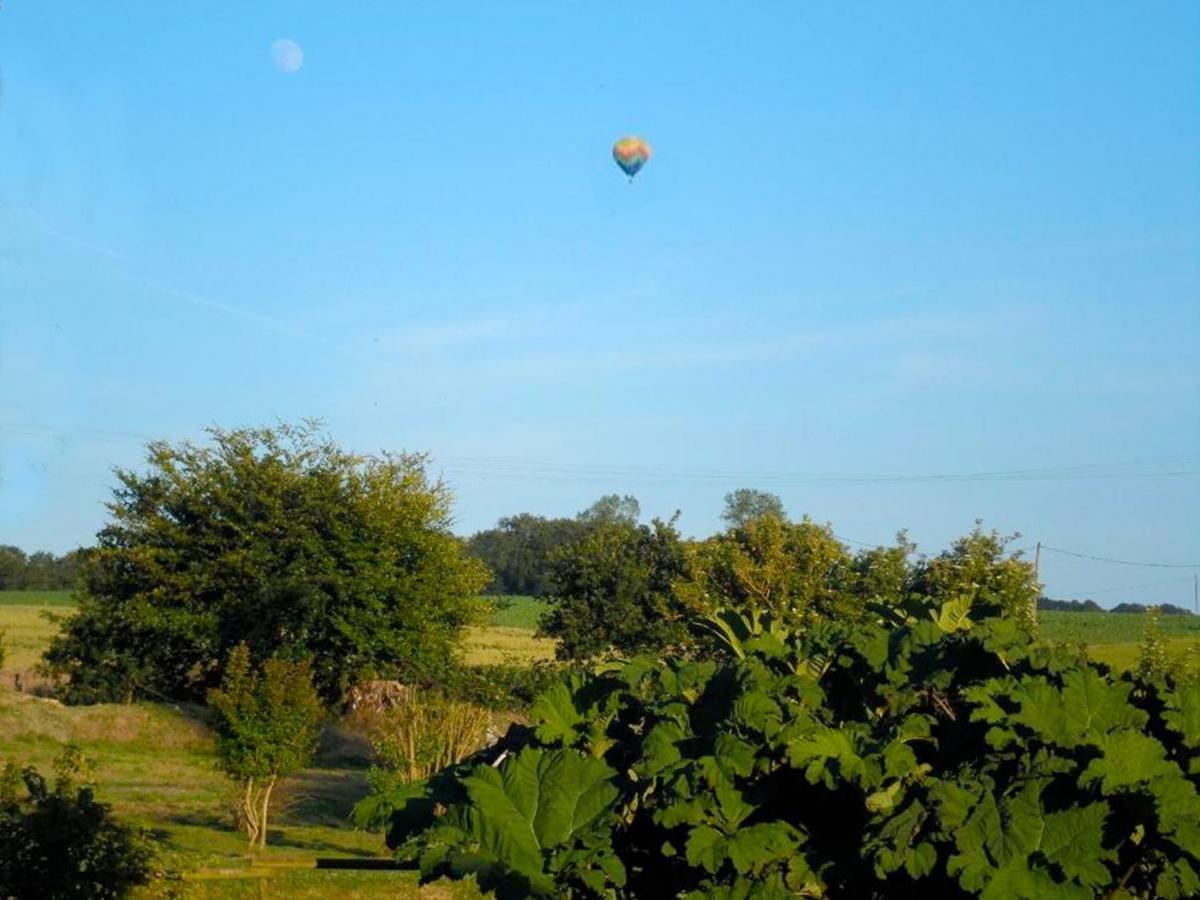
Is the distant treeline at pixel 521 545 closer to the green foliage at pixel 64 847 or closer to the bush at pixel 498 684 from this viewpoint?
the bush at pixel 498 684

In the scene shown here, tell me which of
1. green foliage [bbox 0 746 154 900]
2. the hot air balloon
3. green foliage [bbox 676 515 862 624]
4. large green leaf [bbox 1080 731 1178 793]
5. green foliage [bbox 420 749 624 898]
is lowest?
green foliage [bbox 0 746 154 900]

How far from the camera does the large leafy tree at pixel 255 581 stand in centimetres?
3741

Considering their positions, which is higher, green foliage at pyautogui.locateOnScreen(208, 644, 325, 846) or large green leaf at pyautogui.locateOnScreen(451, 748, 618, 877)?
large green leaf at pyautogui.locateOnScreen(451, 748, 618, 877)

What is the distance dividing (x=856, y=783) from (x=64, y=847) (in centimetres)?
626

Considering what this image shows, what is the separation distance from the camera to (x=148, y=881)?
974cm

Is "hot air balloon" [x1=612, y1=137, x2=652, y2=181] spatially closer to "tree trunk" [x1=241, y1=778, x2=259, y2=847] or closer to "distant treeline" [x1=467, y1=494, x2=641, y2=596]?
"tree trunk" [x1=241, y1=778, x2=259, y2=847]

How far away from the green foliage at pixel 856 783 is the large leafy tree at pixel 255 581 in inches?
1273

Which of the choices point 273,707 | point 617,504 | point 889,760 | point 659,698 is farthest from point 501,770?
point 617,504

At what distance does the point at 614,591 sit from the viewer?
120 feet

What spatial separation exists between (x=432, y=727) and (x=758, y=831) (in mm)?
18739

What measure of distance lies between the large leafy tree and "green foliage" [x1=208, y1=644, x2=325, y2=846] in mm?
16188

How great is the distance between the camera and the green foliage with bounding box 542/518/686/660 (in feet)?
118

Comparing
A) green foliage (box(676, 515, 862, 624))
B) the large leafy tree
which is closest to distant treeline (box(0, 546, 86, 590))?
the large leafy tree

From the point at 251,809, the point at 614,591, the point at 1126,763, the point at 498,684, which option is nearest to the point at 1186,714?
the point at 1126,763
